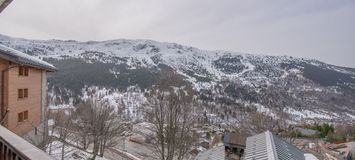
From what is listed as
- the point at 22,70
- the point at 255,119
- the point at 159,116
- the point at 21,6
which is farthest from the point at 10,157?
the point at 255,119

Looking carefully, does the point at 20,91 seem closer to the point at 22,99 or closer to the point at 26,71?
the point at 22,99

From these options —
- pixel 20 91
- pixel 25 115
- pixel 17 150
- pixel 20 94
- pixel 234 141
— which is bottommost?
pixel 234 141

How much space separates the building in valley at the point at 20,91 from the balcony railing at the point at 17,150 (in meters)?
11.4

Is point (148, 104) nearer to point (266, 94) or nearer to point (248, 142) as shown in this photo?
point (248, 142)

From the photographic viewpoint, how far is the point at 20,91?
1606cm

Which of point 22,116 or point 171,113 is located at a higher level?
point 22,116

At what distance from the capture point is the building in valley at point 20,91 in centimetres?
1406

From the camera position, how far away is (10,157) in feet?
9.86

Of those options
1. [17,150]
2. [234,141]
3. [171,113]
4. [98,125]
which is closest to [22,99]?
[171,113]

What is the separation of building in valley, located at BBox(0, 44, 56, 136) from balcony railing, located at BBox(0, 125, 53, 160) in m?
11.4

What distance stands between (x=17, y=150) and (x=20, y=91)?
1465 centimetres

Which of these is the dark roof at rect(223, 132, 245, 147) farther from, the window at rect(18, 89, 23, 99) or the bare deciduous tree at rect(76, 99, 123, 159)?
the bare deciduous tree at rect(76, 99, 123, 159)

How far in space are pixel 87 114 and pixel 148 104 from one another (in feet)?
38.1

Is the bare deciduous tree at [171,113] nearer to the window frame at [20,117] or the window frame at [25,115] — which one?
the window frame at [25,115]
